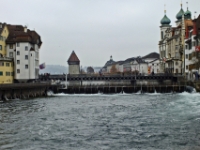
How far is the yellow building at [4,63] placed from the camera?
2808 inches

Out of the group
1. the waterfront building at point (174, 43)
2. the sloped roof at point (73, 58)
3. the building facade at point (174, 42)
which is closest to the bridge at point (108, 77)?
the building facade at point (174, 42)

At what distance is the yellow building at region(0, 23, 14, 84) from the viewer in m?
71.3

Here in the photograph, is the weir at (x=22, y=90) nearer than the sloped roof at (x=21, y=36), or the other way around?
the weir at (x=22, y=90)

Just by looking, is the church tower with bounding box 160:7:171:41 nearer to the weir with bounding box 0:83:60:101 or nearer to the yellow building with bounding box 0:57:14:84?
the weir with bounding box 0:83:60:101

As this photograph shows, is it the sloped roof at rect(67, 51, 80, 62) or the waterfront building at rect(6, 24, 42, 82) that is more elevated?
the sloped roof at rect(67, 51, 80, 62)

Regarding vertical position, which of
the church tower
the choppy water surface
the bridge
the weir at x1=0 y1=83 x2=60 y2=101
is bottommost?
the choppy water surface

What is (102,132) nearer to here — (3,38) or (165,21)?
(3,38)

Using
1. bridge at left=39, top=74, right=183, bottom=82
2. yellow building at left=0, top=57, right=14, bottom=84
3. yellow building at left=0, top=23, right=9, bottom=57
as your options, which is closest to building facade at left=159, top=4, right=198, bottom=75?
bridge at left=39, top=74, right=183, bottom=82

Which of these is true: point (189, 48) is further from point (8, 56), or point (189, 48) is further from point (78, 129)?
point (78, 129)

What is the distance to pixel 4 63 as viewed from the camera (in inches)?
2840

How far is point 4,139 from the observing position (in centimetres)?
2183

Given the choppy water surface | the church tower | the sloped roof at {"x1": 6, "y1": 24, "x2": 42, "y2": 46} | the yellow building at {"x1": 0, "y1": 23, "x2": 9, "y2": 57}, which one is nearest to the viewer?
the choppy water surface

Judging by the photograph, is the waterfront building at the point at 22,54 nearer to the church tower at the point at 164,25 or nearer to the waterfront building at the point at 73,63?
the waterfront building at the point at 73,63

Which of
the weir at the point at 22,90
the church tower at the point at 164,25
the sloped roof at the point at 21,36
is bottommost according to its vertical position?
the weir at the point at 22,90
